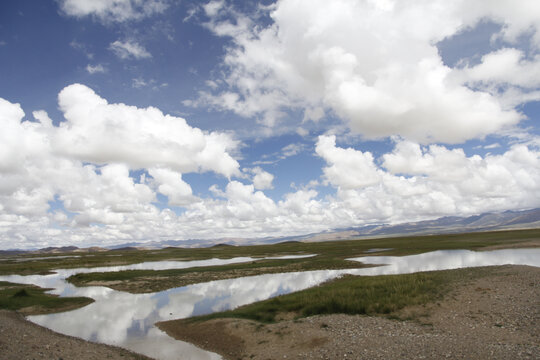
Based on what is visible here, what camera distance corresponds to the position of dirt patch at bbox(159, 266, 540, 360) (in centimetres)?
1886

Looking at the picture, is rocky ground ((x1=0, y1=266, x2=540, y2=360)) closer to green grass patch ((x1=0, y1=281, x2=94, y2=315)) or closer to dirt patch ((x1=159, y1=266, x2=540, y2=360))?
dirt patch ((x1=159, y1=266, x2=540, y2=360))

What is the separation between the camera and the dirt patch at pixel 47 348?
69.5 ft

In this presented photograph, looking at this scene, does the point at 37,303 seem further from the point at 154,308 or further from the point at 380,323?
the point at 380,323

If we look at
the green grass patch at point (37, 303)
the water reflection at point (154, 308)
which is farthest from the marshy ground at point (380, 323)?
the water reflection at point (154, 308)

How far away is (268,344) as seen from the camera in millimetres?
24172

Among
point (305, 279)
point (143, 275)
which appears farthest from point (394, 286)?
point (143, 275)

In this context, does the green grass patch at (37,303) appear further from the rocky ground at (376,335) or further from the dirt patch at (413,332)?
the dirt patch at (413,332)

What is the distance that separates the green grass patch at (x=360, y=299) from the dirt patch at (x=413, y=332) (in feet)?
5.01

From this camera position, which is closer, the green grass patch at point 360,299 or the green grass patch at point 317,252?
the green grass patch at point 360,299

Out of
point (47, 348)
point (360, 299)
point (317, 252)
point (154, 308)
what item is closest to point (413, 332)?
point (360, 299)

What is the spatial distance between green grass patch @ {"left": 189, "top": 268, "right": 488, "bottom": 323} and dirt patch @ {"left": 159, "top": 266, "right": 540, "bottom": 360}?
1.53 metres

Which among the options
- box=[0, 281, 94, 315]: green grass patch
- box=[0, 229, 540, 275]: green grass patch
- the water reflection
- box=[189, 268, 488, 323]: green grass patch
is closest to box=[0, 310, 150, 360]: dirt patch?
the water reflection

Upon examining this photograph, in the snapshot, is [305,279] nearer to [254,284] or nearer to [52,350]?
[254,284]

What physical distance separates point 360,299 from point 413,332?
9.96 metres
